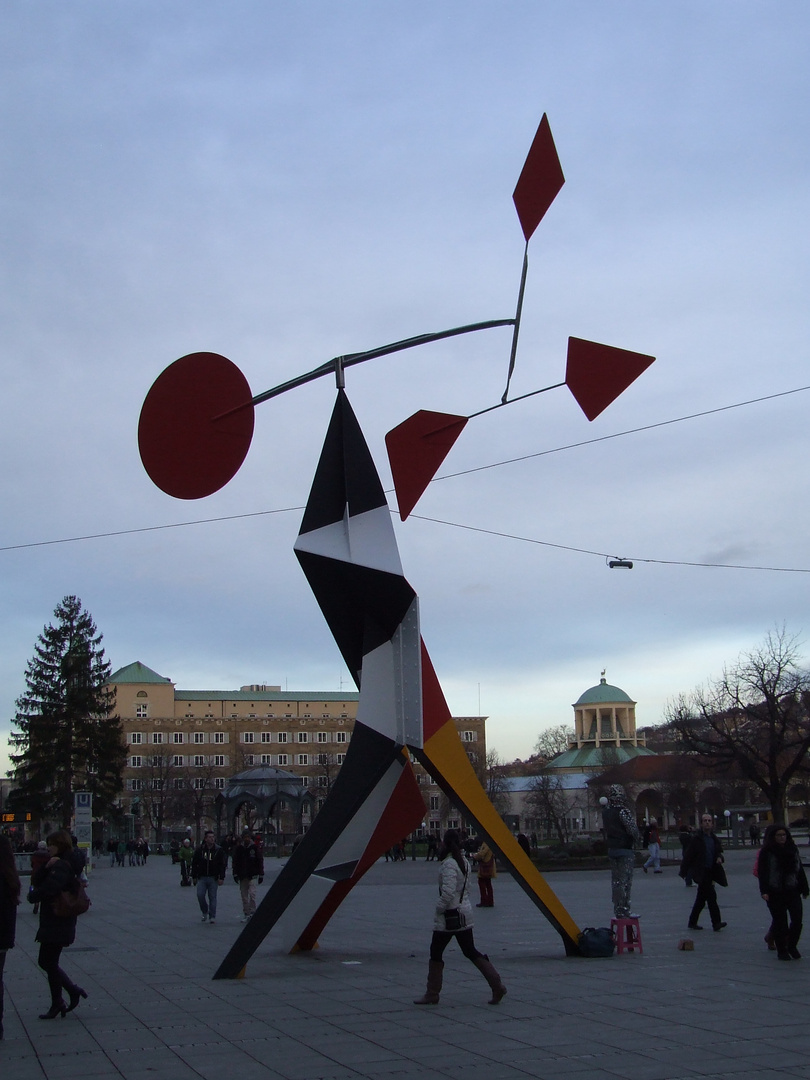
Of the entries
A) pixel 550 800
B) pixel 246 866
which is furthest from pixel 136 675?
pixel 246 866

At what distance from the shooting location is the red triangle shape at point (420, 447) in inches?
474

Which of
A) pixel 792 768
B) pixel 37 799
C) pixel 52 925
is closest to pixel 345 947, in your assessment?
pixel 52 925

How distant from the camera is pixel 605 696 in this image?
123m

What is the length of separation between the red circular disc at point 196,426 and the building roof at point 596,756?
3951 inches

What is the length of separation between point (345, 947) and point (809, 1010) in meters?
6.85

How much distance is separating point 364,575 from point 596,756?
104 metres

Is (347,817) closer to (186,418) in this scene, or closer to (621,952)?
(621,952)

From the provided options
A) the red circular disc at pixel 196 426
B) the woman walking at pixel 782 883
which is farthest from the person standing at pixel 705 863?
the red circular disc at pixel 196 426

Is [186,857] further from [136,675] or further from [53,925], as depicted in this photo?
[136,675]

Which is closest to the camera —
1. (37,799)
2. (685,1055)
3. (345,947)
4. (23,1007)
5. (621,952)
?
(685,1055)

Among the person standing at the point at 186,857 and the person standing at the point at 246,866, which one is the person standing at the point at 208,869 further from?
the person standing at the point at 186,857

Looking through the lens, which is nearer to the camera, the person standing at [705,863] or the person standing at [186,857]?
the person standing at [705,863]

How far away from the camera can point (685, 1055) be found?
7613 millimetres

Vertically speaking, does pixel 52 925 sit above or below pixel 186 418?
below
